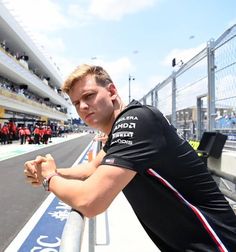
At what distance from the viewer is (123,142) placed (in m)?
1.63

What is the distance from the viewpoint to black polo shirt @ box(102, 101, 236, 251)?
1626mm

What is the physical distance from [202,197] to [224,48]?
4335 mm

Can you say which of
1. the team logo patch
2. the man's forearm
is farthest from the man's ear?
the man's forearm

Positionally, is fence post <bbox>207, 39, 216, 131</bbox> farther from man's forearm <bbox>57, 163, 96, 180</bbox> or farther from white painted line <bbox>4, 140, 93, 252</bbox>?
man's forearm <bbox>57, 163, 96, 180</bbox>

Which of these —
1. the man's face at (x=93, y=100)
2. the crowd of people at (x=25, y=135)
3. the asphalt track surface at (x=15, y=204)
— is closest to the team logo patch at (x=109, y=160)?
the man's face at (x=93, y=100)

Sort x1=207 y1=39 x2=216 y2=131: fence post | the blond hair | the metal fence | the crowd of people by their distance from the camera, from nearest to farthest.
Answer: the blond hair → the metal fence → x1=207 y1=39 x2=216 y2=131: fence post → the crowd of people

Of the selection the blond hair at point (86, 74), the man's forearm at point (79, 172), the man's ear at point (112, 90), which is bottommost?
the man's forearm at point (79, 172)

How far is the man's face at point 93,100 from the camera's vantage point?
6.36 feet

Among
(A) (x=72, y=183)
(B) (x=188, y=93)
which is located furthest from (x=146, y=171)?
(B) (x=188, y=93)

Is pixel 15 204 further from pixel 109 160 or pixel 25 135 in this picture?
pixel 25 135

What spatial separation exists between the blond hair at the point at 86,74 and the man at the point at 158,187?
29 centimetres

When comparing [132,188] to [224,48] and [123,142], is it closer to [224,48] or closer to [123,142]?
[123,142]

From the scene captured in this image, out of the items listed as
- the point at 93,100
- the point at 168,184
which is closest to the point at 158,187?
the point at 168,184

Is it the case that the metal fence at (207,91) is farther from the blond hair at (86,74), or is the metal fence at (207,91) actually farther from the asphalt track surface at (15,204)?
the blond hair at (86,74)
